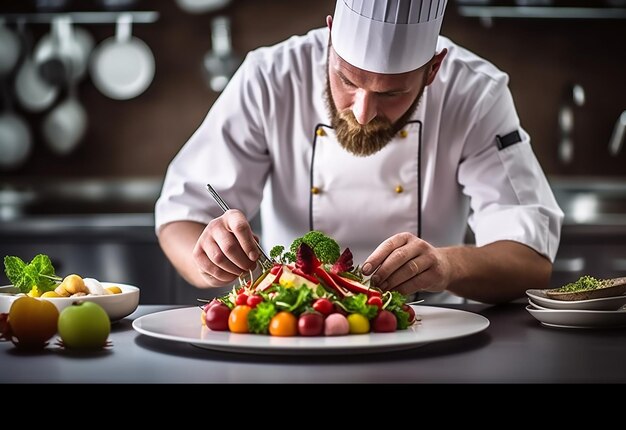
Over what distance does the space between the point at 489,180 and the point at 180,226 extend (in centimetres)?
75

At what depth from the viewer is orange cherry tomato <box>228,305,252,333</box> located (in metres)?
1.32

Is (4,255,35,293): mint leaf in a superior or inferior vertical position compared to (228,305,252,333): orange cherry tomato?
superior

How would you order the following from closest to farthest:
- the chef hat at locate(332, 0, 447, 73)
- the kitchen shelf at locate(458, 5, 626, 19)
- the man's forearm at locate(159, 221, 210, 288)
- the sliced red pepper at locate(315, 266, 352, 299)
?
the sliced red pepper at locate(315, 266, 352, 299)
the chef hat at locate(332, 0, 447, 73)
the man's forearm at locate(159, 221, 210, 288)
the kitchen shelf at locate(458, 5, 626, 19)

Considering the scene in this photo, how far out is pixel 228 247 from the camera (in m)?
1.57

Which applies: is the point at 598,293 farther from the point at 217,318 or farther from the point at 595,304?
the point at 217,318

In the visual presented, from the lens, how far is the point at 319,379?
1.08 metres

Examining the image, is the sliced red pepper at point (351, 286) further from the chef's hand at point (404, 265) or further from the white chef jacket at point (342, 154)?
the white chef jacket at point (342, 154)

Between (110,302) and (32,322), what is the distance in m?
0.20

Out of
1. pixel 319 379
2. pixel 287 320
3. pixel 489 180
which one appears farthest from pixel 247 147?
pixel 319 379

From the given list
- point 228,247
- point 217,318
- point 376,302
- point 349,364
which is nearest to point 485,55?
point 228,247

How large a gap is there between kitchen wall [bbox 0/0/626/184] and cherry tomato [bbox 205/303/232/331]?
2955mm

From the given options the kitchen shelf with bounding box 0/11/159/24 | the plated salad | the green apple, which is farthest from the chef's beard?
the kitchen shelf with bounding box 0/11/159/24

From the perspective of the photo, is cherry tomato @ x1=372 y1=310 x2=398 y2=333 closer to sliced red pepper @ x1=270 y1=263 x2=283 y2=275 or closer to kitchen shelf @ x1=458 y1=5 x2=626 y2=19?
sliced red pepper @ x1=270 y1=263 x2=283 y2=275

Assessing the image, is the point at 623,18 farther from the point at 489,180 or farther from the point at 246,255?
the point at 246,255
